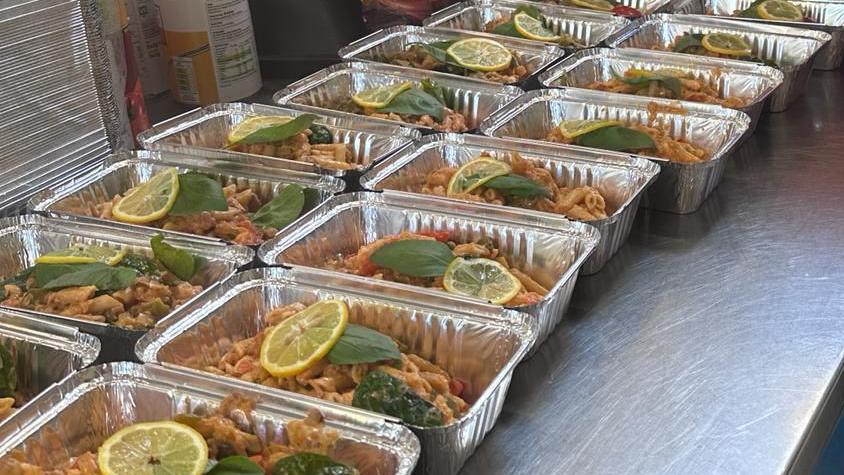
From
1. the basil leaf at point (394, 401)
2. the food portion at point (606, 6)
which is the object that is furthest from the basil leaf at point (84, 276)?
the food portion at point (606, 6)

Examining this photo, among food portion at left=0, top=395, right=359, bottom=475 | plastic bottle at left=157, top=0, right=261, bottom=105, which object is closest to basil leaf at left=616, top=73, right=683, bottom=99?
plastic bottle at left=157, top=0, right=261, bottom=105

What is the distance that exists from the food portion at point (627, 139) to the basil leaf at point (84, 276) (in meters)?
0.90

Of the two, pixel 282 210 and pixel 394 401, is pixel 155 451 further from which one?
pixel 282 210

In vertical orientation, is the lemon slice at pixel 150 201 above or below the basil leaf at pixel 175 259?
above

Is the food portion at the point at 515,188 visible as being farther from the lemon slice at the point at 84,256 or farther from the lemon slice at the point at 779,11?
the lemon slice at the point at 779,11

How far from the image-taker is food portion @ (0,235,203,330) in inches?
59.1

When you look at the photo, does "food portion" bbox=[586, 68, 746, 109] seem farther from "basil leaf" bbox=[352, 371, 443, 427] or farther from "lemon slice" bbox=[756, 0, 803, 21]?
"basil leaf" bbox=[352, 371, 443, 427]

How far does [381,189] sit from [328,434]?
736 millimetres

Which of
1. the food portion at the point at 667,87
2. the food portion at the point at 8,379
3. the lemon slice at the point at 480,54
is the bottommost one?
the food portion at the point at 8,379

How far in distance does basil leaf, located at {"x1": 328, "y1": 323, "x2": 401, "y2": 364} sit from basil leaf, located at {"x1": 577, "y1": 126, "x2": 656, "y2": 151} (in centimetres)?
75

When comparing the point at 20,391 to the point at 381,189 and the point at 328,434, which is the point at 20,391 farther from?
the point at 381,189

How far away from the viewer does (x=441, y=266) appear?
1.55 meters

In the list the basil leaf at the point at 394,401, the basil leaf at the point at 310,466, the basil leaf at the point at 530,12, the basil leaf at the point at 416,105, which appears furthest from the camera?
the basil leaf at the point at 530,12

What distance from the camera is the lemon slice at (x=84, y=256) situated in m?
1.57
